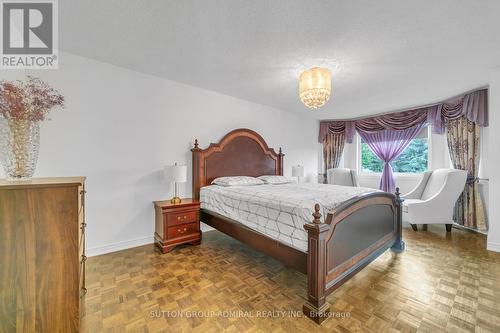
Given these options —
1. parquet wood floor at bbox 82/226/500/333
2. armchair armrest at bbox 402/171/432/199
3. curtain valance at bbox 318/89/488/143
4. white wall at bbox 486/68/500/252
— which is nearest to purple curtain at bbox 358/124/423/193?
curtain valance at bbox 318/89/488/143

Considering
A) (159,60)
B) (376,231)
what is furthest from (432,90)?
(159,60)

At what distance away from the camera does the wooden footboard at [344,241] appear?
158 centimetres

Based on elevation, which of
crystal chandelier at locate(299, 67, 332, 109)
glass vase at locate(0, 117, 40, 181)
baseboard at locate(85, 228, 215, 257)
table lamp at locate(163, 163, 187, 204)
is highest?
crystal chandelier at locate(299, 67, 332, 109)

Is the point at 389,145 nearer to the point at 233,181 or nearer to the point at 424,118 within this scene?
the point at 424,118

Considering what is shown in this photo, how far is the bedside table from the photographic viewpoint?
2.72 meters

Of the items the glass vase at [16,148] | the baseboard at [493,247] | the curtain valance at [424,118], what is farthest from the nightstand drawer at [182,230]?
the curtain valance at [424,118]

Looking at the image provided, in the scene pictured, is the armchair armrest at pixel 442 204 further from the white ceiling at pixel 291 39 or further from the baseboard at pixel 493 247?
the white ceiling at pixel 291 39

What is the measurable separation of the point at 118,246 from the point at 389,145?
563cm

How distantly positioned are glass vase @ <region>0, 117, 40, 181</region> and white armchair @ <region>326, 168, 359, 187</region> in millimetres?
5133

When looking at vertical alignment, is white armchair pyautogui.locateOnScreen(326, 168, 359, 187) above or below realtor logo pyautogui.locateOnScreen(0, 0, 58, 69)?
below

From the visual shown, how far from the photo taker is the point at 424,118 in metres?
4.28

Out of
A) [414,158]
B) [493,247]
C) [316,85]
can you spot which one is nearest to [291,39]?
[316,85]

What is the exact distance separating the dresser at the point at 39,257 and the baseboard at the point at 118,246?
1.60m

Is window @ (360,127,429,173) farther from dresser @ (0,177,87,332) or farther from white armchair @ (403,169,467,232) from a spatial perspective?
dresser @ (0,177,87,332)
